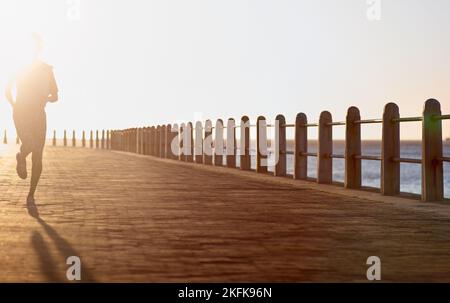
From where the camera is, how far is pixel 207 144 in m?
31.7

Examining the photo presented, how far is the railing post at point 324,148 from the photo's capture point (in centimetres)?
1819

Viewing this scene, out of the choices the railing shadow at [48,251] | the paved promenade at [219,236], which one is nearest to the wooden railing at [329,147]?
the paved promenade at [219,236]

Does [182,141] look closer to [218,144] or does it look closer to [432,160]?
[218,144]

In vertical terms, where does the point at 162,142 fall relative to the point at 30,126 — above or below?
below

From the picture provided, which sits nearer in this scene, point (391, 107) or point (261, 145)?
point (391, 107)

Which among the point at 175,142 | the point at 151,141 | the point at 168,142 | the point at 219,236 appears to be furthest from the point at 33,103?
the point at 151,141

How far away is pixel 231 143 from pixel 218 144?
2.04 meters

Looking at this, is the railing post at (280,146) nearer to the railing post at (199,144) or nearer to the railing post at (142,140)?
the railing post at (199,144)

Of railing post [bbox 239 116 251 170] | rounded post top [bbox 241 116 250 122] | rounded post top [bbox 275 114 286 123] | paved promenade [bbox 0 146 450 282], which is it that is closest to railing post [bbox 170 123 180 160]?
rounded post top [bbox 241 116 250 122]

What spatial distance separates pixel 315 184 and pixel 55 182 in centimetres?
524

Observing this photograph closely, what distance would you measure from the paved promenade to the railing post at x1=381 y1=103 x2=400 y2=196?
309 millimetres

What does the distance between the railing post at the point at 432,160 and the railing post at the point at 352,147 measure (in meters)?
3.09

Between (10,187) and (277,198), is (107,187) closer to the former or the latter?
(10,187)
